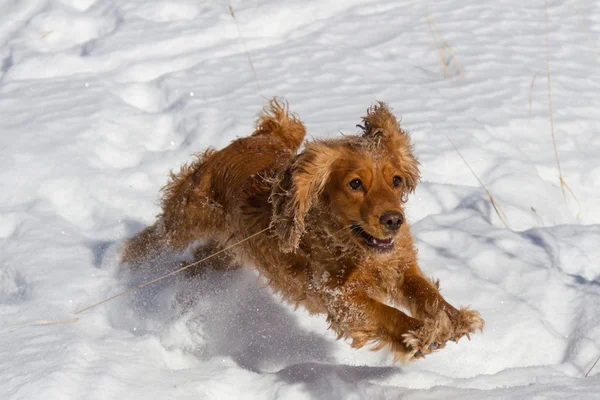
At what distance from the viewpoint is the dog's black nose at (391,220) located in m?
3.09

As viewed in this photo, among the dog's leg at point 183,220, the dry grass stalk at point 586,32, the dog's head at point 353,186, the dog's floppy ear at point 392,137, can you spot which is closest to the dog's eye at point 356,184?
the dog's head at point 353,186

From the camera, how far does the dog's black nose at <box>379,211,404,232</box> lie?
3094 mm

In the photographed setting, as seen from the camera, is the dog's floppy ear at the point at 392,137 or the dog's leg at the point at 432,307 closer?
the dog's leg at the point at 432,307

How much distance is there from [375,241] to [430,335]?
458mm

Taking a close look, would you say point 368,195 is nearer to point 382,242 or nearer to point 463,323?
point 382,242

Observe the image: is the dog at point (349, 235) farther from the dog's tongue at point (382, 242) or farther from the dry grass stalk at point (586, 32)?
the dry grass stalk at point (586, 32)

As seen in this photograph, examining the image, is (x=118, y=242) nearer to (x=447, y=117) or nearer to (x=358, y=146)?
(x=358, y=146)

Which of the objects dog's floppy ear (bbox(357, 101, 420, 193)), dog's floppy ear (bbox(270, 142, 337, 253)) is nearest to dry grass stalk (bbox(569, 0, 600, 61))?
dog's floppy ear (bbox(357, 101, 420, 193))

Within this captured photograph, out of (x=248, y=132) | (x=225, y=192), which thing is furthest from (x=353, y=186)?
(x=248, y=132)

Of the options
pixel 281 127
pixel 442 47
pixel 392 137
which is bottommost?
pixel 442 47

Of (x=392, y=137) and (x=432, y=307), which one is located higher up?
(x=392, y=137)

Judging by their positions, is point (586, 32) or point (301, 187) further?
point (586, 32)

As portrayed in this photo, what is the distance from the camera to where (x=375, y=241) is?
3.22m

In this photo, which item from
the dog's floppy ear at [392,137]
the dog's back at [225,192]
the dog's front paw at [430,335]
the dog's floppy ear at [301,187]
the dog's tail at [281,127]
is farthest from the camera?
the dog's tail at [281,127]
